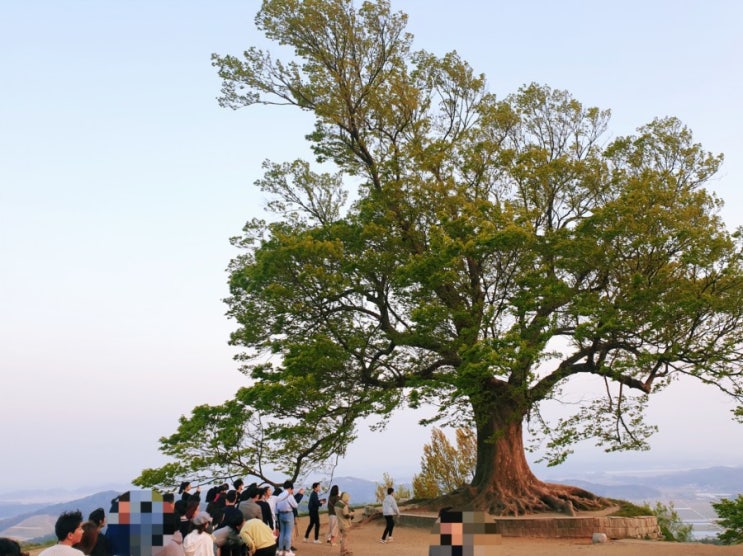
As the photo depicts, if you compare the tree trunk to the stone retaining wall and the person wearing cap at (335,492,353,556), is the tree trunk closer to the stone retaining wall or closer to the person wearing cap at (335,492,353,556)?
the stone retaining wall

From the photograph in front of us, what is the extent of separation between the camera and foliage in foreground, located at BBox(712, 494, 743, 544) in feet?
49.5

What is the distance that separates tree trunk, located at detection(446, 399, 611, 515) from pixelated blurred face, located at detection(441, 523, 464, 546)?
18.9m

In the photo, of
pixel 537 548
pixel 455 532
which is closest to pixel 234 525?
pixel 455 532

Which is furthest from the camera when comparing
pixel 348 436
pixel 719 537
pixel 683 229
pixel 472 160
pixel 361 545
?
pixel 472 160

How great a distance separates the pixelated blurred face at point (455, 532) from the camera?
5.85 metres

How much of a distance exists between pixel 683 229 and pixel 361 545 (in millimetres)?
13376

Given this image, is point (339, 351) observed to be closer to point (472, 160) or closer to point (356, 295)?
point (356, 295)

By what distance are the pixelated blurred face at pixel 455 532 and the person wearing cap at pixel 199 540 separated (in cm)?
355

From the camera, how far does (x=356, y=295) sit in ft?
83.6

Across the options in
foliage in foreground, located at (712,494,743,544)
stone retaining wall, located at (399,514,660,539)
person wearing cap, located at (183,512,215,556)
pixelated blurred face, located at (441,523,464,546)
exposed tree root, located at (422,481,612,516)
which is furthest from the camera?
exposed tree root, located at (422,481,612,516)

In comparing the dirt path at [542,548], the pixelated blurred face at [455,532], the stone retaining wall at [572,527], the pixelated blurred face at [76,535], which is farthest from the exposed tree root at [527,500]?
the pixelated blurred face at [76,535]

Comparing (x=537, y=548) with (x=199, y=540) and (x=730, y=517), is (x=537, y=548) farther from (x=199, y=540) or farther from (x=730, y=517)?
(x=199, y=540)

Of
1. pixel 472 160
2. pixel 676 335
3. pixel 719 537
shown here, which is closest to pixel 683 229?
pixel 676 335

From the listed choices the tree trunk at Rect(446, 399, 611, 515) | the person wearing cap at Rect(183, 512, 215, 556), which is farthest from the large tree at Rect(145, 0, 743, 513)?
the person wearing cap at Rect(183, 512, 215, 556)
